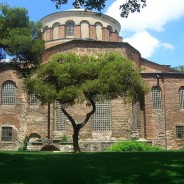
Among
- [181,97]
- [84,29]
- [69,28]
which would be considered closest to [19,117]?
[69,28]

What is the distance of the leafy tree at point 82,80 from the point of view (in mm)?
21516

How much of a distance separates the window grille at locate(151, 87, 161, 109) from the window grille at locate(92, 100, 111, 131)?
6560 mm

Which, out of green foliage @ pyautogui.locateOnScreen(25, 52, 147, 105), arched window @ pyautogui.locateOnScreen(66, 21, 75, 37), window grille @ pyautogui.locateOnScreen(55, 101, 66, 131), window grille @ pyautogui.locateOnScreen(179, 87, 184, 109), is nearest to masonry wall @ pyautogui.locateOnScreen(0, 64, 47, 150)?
window grille @ pyautogui.locateOnScreen(55, 101, 66, 131)

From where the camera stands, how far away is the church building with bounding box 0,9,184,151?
104ft

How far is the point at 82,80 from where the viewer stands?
22750mm

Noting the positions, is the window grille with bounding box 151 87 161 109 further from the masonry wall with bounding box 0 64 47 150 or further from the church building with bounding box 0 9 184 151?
the masonry wall with bounding box 0 64 47 150

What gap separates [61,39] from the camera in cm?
4372

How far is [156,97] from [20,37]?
17850 mm

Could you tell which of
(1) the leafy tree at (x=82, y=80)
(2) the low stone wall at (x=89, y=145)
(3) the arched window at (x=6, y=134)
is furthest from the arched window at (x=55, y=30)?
(1) the leafy tree at (x=82, y=80)

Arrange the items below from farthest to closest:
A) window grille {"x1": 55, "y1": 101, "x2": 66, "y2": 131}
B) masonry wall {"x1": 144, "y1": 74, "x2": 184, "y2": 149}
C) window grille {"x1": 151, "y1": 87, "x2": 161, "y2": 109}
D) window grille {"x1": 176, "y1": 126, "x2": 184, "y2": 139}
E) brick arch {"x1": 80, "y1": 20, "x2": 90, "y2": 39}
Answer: brick arch {"x1": 80, "y1": 20, "x2": 90, "y2": 39} < window grille {"x1": 151, "y1": 87, "x2": 161, "y2": 109} < window grille {"x1": 176, "y1": 126, "x2": 184, "y2": 139} < masonry wall {"x1": 144, "y1": 74, "x2": 184, "y2": 149} < window grille {"x1": 55, "y1": 101, "x2": 66, "y2": 131}

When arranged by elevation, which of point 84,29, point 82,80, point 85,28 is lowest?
point 82,80

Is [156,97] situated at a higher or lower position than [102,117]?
higher

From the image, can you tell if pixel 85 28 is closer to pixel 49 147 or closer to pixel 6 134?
pixel 6 134

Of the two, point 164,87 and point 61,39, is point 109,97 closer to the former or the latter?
point 164,87
